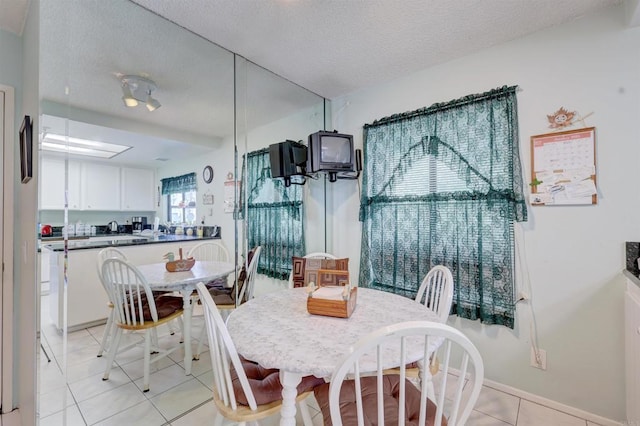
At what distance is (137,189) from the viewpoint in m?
1.72

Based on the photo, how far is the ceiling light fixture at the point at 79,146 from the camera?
132cm

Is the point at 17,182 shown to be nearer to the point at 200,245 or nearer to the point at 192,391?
the point at 200,245

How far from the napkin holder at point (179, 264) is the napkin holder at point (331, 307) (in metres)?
0.99

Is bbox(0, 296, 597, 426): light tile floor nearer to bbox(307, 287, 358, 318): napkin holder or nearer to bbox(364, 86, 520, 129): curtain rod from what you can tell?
bbox(307, 287, 358, 318): napkin holder

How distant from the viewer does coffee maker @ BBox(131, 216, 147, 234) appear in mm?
1716

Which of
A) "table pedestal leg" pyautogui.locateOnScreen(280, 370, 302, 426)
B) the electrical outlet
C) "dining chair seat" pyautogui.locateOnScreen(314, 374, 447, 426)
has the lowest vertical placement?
the electrical outlet

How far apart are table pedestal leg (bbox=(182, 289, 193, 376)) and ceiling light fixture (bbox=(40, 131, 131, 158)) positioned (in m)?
0.99

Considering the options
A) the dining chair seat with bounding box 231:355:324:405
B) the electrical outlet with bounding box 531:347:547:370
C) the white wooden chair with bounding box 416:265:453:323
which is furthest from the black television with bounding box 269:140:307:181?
the electrical outlet with bounding box 531:347:547:370

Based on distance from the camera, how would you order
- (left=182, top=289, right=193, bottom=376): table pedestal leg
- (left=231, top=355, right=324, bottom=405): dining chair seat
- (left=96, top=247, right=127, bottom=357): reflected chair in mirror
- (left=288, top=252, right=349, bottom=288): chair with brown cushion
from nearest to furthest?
(left=231, top=355, right=324, bottom=405): dining chair seat → (left=96, top=247, right=127, bottom=357): reflected chair in mirror → (left=288, top=252, right=349, bottom=288): chair with brown cushion → (left=182, top=289, right=193, bottom=376): table pedestal leg

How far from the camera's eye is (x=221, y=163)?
214 cm

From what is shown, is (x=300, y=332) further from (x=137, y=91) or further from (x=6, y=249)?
(x=6, y=249)

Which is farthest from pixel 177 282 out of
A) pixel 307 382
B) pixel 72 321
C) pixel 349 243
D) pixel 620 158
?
pixel 620 158

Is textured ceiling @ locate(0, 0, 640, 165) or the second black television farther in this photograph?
the second black television

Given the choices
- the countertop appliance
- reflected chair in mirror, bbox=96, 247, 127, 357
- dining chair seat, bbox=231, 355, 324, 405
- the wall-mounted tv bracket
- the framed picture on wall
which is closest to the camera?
dining chair seat, bbox=231, 355, 324, 405
